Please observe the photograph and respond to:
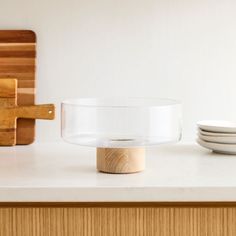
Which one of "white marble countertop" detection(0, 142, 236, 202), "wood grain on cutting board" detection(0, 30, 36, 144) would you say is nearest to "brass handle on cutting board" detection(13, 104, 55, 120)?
"wood grain on cutting board" detection(0, 30, 36, 144)

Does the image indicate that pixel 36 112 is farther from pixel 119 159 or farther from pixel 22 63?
pixel 119 159

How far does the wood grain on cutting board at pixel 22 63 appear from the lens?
206cm

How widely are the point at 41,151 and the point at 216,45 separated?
63 cm

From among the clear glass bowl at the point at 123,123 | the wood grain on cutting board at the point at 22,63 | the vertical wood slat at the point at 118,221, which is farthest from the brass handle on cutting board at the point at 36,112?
the vertical wood slat at the point at 118,221

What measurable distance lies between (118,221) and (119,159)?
0.17 metres

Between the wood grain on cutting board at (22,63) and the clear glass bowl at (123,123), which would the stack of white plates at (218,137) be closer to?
the clear glass bowl at (123,123)

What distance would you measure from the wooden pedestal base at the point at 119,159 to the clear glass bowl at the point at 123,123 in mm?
16

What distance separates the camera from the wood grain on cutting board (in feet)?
6.77

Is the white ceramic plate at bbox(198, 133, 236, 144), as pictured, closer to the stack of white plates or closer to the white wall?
the stack of white plates

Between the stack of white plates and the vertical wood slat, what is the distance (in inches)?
15.8

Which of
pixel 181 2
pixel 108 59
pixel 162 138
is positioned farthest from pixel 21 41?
pixel 162 138

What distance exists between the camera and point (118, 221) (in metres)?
1.47

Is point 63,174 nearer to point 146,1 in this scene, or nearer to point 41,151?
point 41,151

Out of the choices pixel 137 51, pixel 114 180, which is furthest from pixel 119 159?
pixel 137 51
